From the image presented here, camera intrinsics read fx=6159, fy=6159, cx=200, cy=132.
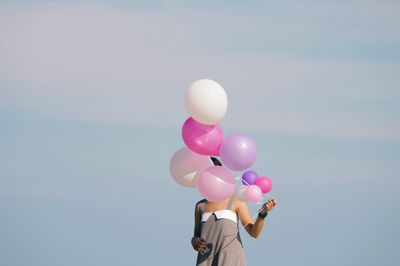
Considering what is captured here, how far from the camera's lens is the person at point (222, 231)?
55.4 m

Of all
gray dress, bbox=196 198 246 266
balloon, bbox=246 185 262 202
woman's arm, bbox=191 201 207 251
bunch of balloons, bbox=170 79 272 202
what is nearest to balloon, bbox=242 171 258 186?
bunch of balloons, bbox=170 79 272 202

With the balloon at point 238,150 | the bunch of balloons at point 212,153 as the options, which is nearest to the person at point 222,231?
the bunch of balloons at point 212,153

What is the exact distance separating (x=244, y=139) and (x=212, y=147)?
1.10ft

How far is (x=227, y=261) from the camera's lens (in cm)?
5538

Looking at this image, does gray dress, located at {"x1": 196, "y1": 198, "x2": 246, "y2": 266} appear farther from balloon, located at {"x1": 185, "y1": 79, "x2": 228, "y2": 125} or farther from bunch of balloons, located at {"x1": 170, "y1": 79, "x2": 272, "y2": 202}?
balloon, located at {"x1": 185, "y1": 79, "x2": 228, "y2": 125}

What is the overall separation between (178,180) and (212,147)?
50 cm

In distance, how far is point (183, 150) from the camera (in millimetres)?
55594

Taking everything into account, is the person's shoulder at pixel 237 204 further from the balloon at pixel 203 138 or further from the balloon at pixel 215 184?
the balloon at pixel 203 138

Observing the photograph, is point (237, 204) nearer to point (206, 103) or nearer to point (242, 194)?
point (242, 194)

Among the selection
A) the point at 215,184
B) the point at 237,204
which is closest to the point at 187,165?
the point at 215,184

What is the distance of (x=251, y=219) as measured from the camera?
5547 centimetres

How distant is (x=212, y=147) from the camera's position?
182 feet

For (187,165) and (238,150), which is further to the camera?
(187,165)

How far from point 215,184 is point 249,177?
382mm
